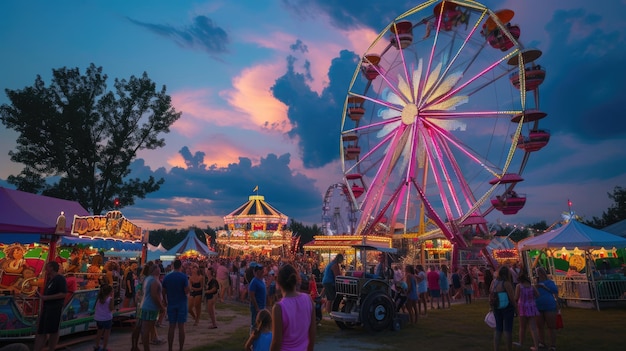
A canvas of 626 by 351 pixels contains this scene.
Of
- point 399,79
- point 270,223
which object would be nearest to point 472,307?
point 399,79

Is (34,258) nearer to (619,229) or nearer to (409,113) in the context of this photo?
(409,113)

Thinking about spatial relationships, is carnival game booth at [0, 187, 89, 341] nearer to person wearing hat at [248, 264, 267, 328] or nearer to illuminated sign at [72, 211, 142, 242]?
illuminated sign at [72, 211, 142, 242]

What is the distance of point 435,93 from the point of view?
1035 inches

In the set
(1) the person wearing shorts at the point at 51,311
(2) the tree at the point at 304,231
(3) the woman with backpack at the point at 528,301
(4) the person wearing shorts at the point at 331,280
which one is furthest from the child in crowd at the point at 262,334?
(2) the tree at the point at 304,231

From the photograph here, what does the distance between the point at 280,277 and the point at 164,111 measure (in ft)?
77.6

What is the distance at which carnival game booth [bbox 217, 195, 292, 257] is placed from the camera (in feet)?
156

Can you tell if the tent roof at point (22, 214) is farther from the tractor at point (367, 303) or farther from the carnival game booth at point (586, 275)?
the carnival game booth at point (586, 275)

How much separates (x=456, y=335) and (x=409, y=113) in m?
19.5

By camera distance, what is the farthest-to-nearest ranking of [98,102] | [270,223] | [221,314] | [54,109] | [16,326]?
[270,223]
[98,102]
[54,109]
[221,314]
[16,326]

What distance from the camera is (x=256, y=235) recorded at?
156ft

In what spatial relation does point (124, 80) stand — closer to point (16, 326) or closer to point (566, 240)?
point (16, 326)

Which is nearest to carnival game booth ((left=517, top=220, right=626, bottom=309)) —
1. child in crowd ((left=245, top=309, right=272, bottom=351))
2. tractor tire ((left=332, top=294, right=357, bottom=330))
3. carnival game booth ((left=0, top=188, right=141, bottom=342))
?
tractor tire ((left=332, top=294, right=357, bottom=330))

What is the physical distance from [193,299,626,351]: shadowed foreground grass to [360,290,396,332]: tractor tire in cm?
19

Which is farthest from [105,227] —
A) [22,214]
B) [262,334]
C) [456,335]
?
[262,334]
